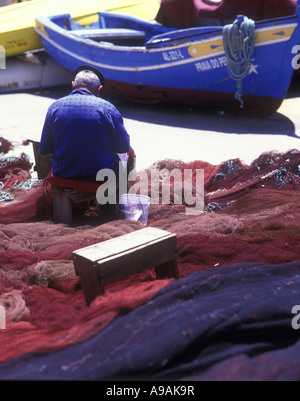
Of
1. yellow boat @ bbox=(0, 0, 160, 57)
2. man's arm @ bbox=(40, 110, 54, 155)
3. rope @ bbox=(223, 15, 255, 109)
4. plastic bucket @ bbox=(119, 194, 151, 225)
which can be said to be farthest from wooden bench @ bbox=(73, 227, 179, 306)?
yellow boat @ bbox=(0, 0, 160, 57)

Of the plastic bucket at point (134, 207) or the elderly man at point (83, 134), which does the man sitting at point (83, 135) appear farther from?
the plastic bucket at point (134, 207)

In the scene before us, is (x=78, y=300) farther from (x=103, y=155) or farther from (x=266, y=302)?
(x=103, y=155)

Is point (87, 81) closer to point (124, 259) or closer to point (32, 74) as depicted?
point (124, 259)

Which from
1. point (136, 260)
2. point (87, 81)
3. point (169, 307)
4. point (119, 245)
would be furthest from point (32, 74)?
point (169, 307)

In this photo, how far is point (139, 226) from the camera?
13.8 feet

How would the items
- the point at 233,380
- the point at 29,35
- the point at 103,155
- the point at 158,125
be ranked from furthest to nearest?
the point at 29,35
the point at 158,125
the point at 103,155
the point at 233,380

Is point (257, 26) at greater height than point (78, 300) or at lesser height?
greater

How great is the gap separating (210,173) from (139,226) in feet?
5.76

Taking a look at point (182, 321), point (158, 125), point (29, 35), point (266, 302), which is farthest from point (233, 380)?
point (29, 35)

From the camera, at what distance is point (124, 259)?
2812 mm

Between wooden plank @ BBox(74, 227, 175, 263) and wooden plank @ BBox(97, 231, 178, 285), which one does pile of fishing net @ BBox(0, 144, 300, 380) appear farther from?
wooden plank @ BBox(74, 227, 175, 263)

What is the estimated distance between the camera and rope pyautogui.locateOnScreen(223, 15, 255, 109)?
7.95 m

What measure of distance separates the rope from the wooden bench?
5.69m

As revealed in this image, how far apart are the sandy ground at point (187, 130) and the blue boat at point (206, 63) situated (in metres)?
0.30
